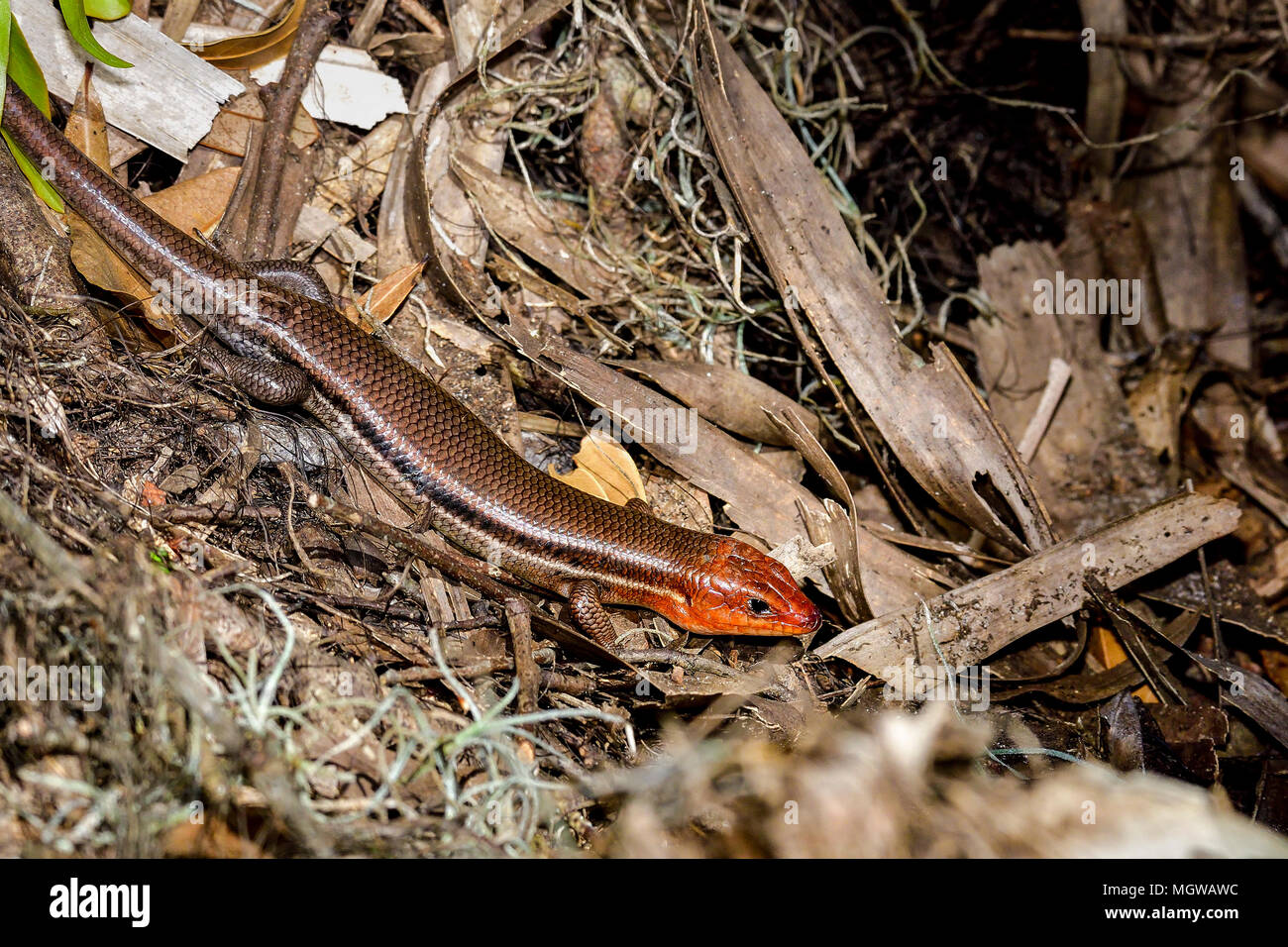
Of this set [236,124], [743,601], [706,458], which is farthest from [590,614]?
[236,124]

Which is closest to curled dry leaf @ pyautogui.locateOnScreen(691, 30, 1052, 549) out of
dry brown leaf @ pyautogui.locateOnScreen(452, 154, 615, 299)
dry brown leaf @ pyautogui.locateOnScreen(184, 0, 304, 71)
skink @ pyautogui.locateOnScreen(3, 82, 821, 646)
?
dry brown leaf @ pyautogui.locateOnScreen(452, 154, 615, 299)

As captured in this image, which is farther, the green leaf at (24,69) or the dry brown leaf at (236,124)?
the dry brown leaf at (236,124)

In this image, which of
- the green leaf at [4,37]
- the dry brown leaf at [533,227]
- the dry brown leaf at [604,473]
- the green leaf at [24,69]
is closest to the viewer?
the green leaf at [4,37]

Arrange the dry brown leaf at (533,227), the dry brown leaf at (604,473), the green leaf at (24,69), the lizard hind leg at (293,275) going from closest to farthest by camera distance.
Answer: the green leaf at (24,69) < the lizard hind leg at (293,275) < the dry brown leaf at (604,473) < the dry brown leaf at (533,227)

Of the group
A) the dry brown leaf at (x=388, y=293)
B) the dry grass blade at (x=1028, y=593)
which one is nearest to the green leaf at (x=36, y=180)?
the dry brown leaf at (x=388, y=293)

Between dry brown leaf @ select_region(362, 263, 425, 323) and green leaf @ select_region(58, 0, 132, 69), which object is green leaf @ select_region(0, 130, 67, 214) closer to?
green leaf @ select_region(58, 0, 132, 69)

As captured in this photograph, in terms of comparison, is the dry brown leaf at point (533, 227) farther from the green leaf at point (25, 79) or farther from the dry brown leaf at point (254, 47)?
the green leaf at point (25, 79)

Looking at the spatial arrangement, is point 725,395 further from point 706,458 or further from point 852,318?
point 852,318
